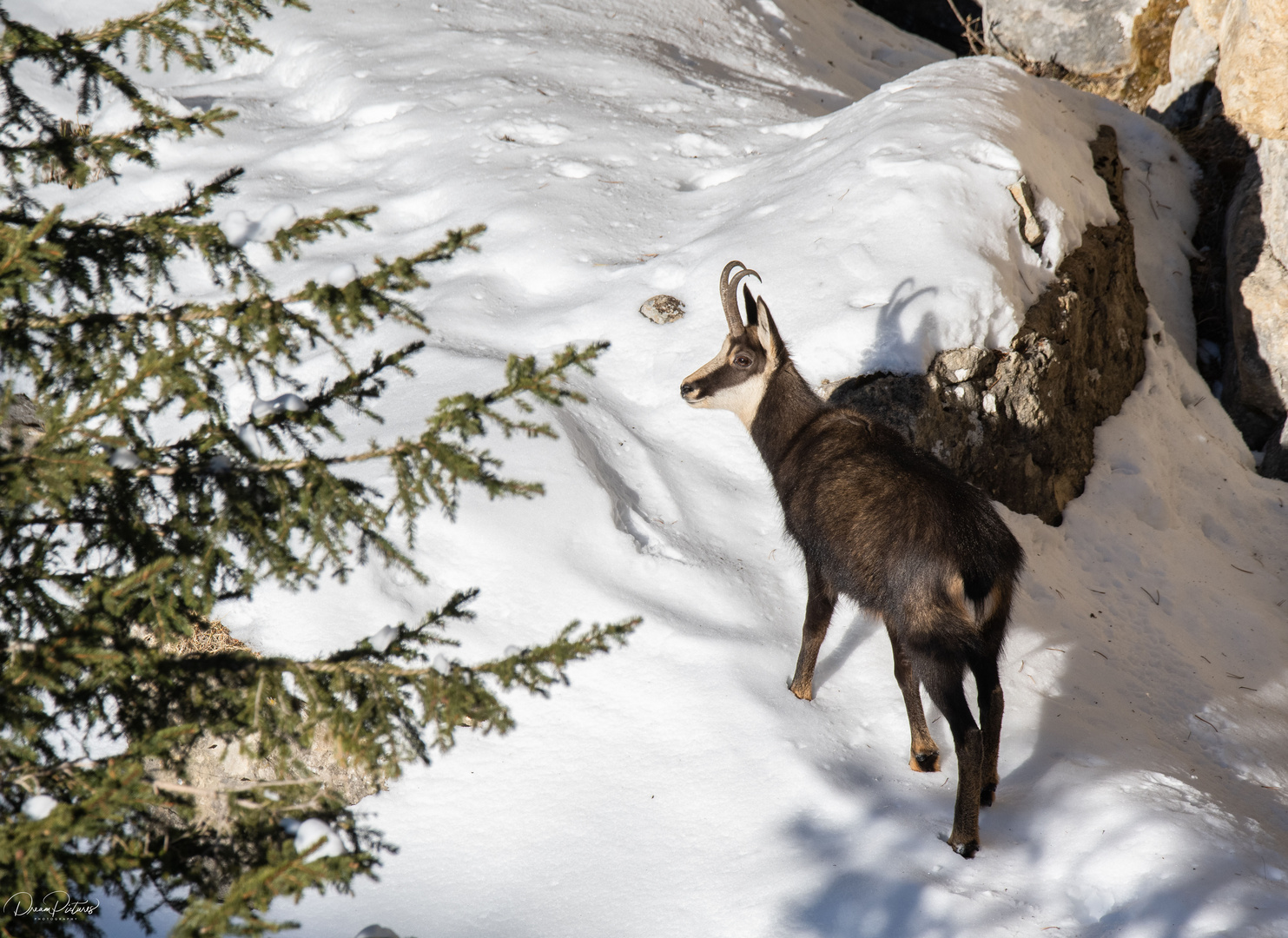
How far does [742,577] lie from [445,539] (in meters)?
1.61

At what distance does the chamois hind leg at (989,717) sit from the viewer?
3.66 metres

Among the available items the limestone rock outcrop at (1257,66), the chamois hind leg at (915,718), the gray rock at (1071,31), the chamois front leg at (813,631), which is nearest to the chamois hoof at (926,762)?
the chamois hind leg at (915,718)

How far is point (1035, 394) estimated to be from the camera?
594cm

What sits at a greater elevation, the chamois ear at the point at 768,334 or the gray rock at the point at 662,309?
the chamois ear at the point at 768,334

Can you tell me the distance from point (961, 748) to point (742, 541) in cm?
186

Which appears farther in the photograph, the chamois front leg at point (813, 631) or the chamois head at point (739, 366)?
the chamois head at point (739, 366)

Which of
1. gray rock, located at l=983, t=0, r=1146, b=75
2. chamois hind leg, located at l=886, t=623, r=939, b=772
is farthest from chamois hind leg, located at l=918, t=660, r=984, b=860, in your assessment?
gray rock, located at l=983, t=0, r=1146, b=75

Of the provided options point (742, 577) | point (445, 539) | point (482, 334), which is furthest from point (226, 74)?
point (742, 577)

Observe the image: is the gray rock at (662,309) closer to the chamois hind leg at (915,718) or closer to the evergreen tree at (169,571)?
the chamois hind leg at (915,718)

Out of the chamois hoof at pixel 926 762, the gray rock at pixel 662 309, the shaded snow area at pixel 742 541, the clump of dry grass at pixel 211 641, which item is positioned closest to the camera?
the shaded snow area at pixel 742 541

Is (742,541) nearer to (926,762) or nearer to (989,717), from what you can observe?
(926,762)

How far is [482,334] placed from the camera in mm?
6000

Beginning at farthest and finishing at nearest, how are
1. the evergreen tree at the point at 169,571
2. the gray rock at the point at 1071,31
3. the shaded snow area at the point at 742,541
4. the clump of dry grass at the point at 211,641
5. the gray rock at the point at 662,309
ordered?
1. the gray rock at the point at 1071,31
2. the gray rock at the point at 662,309
3. the clump of dry grass at the point at 211,641
4. the shaded snow area at the point at 742,541
5. the evergreen tree at the point at 169,571

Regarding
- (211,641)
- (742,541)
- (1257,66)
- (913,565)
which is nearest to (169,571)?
(211,641)
